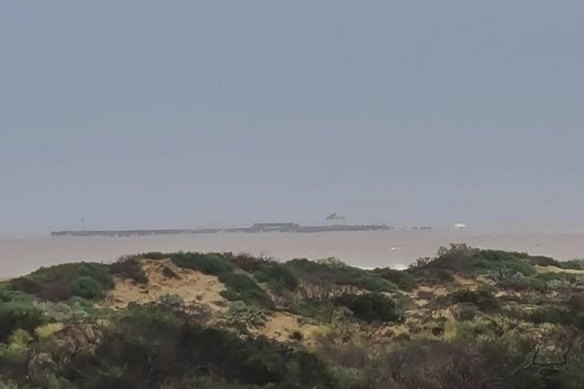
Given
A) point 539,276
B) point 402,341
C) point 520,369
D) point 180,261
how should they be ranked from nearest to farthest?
point 520,369
point 402,341
point 180,261
point 539,276

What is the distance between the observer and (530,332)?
13.6 m

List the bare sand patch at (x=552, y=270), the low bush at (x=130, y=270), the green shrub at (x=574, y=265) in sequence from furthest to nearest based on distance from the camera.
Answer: the green shrub at (x=574, y=265), the bare sand patch at (x=552, y=270), the low bush at (x=130, y=270)

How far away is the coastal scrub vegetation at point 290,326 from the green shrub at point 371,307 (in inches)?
1.8

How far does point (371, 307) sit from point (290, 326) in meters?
2.70

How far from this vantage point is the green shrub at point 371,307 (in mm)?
18578

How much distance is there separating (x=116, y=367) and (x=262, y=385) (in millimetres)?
1628

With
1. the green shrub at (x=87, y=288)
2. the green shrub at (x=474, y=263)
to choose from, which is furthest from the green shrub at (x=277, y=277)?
the green shrub at (x=474, y=263)

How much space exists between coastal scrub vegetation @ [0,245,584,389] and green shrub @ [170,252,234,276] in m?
0.04

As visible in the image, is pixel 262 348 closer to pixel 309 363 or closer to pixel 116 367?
pixel 309 363

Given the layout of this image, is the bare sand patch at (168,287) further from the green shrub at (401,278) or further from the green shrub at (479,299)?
the green shrub at (401,278)

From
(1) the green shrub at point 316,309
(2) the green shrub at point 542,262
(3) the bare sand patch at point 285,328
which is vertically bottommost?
(3) the bare sand patch at point 285,328

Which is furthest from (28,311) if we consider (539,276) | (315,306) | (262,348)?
(539,276)

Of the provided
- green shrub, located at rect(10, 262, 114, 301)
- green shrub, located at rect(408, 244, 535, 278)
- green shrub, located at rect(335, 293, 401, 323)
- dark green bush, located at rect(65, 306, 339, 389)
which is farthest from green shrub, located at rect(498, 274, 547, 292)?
dark green bush, located at rect(65, 306, 339, 389)

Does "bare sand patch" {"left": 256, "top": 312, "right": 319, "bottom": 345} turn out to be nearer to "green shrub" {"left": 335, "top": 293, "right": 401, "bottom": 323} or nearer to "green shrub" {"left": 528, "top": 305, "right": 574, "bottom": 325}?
"green shrub" {"left": 335, "top": 293, "right": 401, "bottom": 323}
